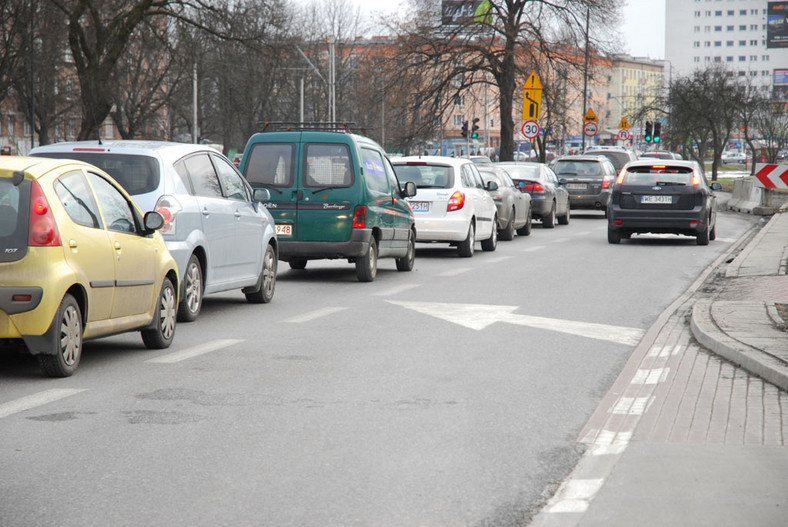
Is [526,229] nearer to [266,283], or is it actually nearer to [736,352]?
[266,283]

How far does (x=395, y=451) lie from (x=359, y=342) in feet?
13.6

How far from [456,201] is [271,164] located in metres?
5.13

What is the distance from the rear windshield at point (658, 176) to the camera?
2414 cm

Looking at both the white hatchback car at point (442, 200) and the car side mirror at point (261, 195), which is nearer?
the car side mirror at point (261, 195)

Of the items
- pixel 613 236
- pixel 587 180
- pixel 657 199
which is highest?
pixel 587 180

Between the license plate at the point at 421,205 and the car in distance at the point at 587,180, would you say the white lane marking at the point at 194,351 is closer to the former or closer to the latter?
the license plate at the point at 421,205

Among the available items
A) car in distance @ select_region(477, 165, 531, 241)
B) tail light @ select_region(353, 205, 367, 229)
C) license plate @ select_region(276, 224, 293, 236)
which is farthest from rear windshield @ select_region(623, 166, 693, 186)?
license plate @ select_region(276, 224, 293, 236)

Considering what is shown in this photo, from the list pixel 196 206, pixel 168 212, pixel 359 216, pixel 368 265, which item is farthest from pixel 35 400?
pixel 368 265

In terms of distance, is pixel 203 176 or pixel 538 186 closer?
pixel 203 176

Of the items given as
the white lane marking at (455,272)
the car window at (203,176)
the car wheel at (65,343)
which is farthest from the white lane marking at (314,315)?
the white lane marking at (455,272)

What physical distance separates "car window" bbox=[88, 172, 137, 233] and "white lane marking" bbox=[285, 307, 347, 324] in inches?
101

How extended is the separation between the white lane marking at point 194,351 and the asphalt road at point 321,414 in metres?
0.02

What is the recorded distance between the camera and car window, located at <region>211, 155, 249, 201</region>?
1252 cm

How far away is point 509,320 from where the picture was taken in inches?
475
